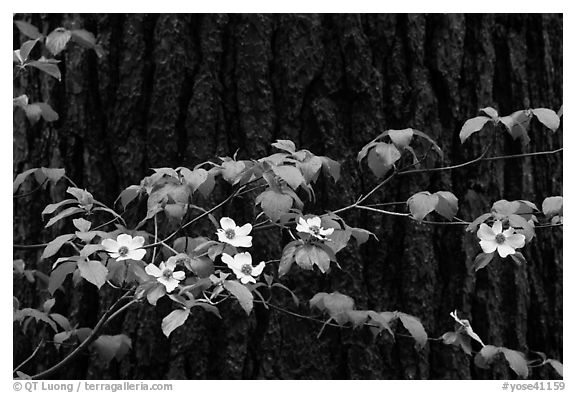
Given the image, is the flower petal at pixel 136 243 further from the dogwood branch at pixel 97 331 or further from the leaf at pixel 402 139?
the leaf at pixel 402 139

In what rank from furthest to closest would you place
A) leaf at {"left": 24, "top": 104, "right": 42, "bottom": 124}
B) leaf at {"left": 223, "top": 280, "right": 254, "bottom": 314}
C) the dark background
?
the dark background → leaf at {"left": 24, "top": 104, "right": 42, "bottom": 124} → leaf at {"left": 223, "top": 280, "right": 254, "bottom": 314}

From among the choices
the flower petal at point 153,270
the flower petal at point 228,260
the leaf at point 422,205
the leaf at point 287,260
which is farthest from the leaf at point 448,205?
the flower petal at point 153,270

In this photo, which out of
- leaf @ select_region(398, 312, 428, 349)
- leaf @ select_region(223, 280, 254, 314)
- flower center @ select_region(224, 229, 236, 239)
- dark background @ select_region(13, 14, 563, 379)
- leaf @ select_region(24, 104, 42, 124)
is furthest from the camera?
dark background @ select_region(13, 14, 563, 379)

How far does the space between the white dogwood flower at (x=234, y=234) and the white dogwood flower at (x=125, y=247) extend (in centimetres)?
13

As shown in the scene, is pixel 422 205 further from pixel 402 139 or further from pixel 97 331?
pixel 97 331

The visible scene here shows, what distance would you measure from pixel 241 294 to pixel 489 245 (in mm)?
440

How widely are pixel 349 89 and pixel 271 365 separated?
657 mm

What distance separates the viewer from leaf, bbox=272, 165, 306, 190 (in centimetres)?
106

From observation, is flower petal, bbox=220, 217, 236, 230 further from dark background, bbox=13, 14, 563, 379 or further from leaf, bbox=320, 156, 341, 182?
dark background, bbox=13, 14, 563, 379

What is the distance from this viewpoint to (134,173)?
1.61m

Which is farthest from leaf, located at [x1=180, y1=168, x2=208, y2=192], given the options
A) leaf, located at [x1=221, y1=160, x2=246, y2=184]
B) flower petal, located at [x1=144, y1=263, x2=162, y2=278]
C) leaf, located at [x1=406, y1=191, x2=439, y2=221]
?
leaf, located at [x1=406, y1=191, x2=439, y2=221]

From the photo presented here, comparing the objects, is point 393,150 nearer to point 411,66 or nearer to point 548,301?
point 411,66

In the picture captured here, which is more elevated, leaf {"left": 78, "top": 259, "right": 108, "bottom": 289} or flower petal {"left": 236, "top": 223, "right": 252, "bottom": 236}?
flower petal {"left": 236, "top": 223, "right": 252, "bottom": 236}

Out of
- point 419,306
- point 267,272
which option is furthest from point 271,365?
point 419,306
